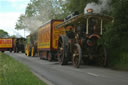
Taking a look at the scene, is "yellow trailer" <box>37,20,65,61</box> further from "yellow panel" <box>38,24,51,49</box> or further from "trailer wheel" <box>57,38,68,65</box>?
"trailer wheel" <box>57,38,68,65</box>

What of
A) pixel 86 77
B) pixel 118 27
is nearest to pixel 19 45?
pixel 118 27

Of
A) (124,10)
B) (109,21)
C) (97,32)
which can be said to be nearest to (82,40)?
(97,32)

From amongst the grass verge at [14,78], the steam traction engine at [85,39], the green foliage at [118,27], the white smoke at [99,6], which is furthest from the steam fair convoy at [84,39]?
the grass verge at [14,78]

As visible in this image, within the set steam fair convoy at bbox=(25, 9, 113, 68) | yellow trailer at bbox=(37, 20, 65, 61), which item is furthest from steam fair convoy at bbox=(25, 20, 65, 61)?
steam fair convoy at bbox=(25, 9, 113, 68)

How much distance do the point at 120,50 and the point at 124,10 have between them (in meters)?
2.92

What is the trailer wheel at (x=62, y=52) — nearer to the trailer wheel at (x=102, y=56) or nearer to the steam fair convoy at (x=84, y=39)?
the steam fair convoy at (x=84, y=39)

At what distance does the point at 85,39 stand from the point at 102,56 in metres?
1.40

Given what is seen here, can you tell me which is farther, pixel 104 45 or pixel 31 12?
pixel 31 12

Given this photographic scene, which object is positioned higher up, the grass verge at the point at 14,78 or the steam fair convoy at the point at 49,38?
the steam fair convoy at the point at 49,38

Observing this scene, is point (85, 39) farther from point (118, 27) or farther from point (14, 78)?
point (14, 78)

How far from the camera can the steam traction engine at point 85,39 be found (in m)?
12.9

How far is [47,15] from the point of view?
46.4 metres

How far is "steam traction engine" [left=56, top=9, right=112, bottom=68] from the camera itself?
12.9 meters

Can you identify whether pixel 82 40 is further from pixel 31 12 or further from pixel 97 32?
pixel 31 12
